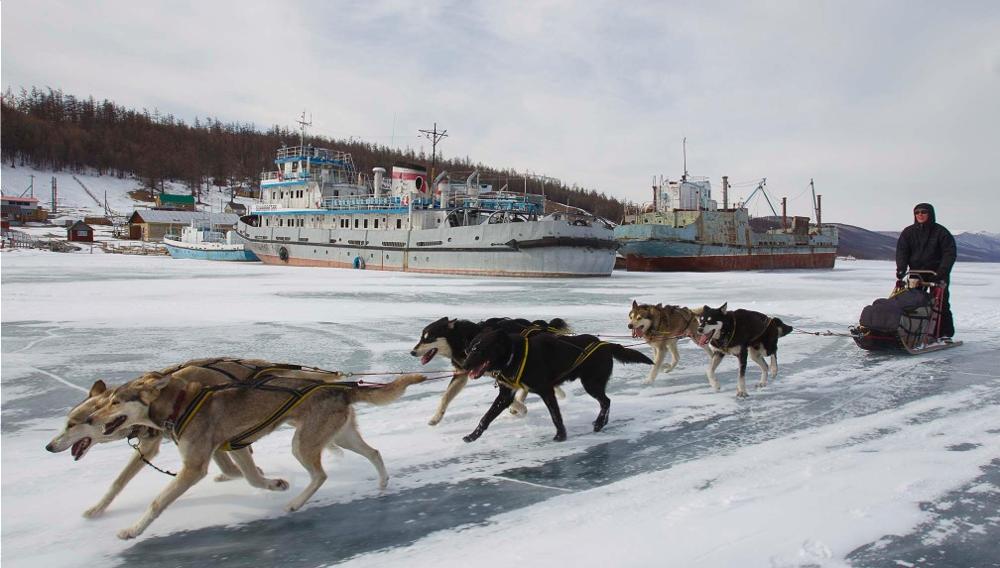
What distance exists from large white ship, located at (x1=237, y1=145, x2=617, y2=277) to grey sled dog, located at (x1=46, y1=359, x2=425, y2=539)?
→ 1102 inches

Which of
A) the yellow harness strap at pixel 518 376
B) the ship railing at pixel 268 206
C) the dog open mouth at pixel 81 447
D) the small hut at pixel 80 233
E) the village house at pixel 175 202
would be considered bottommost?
the dog open mouth at pixel 81 447

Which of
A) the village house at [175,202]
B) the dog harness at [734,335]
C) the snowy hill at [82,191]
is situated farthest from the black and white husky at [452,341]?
the village house at [175,202]

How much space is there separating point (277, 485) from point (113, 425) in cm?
109

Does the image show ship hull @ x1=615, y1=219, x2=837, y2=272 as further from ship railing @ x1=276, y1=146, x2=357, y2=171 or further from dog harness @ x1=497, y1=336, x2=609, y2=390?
dog harness @ x1=497, y1=336, x2=609, y2=390

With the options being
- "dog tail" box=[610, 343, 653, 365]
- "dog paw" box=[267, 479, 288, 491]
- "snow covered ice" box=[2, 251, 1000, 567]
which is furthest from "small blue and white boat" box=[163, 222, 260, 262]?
"dog paw" box=[267, 479, 288, 491]

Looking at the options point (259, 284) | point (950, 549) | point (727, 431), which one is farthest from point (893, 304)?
point (259, 284)

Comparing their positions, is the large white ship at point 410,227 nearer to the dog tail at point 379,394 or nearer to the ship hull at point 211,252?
the ship hull at point 211,252

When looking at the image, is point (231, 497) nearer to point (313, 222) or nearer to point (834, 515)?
point (834, 515)

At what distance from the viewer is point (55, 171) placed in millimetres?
121500

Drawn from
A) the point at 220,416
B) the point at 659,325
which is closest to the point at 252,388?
the point at 220,416

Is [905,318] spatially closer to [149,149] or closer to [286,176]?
[286,176]

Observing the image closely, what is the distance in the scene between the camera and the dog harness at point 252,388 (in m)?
3.50

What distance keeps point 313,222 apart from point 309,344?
114 ft

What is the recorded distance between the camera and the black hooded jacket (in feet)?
30.4
